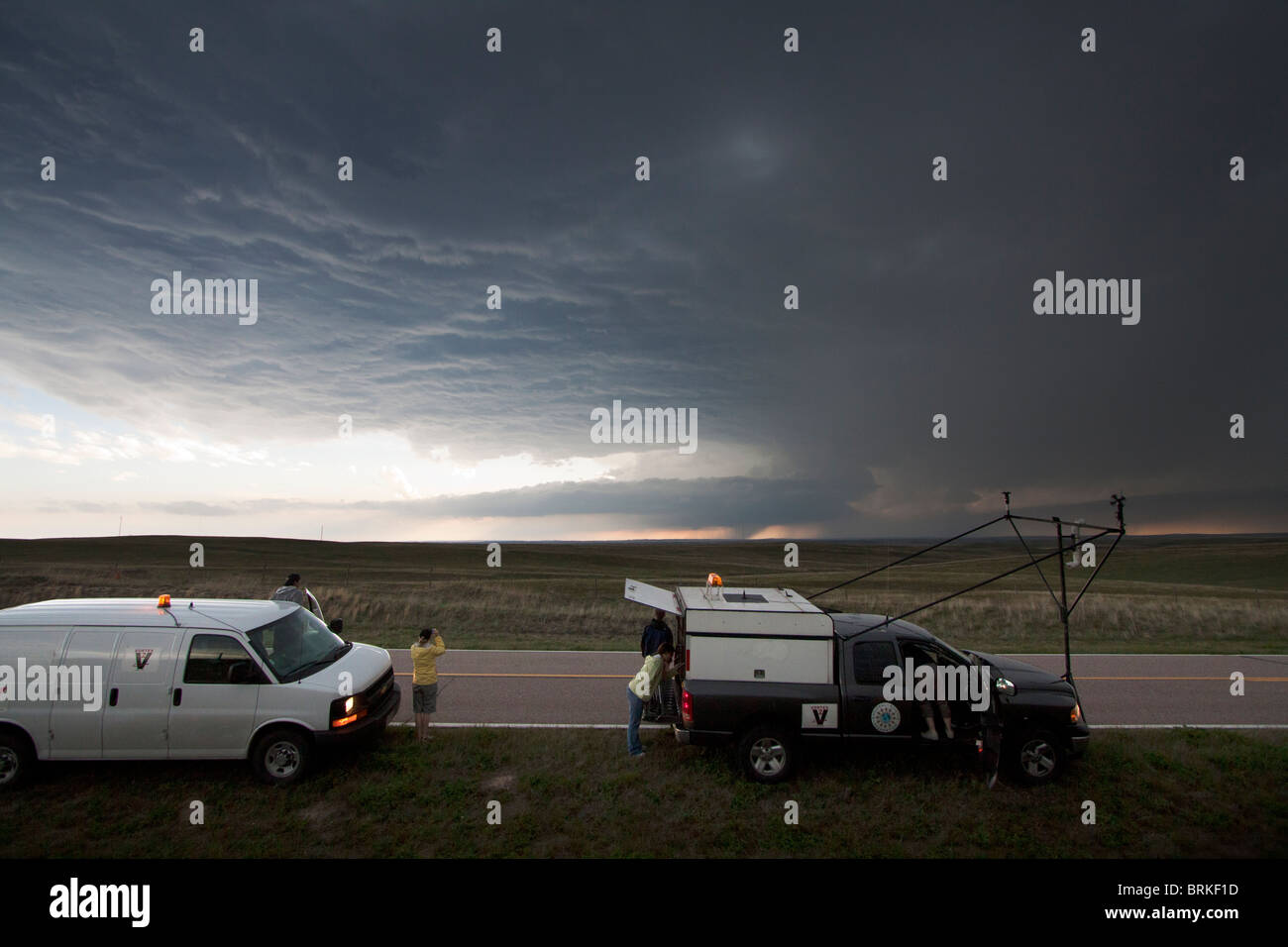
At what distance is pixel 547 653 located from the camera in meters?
16.3

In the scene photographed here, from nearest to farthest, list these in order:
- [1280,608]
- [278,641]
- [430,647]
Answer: [278,641], [430,647], [1280,608]

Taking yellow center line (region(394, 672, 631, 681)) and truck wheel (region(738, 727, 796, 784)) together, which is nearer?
truck wheel (region(738, 727, 796, 784))

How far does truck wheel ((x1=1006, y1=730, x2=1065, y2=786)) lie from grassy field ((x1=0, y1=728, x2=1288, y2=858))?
166 millimetres

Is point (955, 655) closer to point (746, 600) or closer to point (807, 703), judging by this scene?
point (807, 703)

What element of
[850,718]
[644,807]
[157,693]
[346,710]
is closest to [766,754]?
[850,718]

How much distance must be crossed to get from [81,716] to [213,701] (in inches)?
54.9

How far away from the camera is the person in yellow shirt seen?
29.7 ft

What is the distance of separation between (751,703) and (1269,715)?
10.5 metres

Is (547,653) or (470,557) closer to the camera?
(547,653)

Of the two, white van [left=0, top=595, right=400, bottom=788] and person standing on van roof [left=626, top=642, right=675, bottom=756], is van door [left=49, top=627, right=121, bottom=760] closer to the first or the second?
white van [left=0, top=595, right=400, bottom=788]

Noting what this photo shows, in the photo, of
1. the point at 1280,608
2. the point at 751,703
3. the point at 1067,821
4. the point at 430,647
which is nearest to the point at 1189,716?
the point at 1067,821

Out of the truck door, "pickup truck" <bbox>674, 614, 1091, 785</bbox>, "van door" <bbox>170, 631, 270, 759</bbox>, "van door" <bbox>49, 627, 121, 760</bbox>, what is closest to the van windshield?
"van door" <bbox>170, 631, 270, 759</bbox>

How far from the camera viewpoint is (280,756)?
7.68 metres
